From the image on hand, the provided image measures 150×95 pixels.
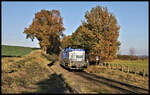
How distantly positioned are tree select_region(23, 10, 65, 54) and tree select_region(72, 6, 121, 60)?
2379cm

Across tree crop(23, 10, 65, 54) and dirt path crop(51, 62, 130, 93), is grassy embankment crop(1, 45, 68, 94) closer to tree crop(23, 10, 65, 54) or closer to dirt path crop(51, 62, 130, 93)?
dirt path crop(51, 62, 130, 93)

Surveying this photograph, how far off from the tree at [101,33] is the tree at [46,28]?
2379 centimetres

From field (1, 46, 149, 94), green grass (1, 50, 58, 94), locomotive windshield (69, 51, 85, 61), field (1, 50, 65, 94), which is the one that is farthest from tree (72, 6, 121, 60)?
field (1, 50, 65, 94)

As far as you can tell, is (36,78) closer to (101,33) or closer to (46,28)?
(101,33)

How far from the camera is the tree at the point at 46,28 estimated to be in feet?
176

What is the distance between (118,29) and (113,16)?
2247 mm

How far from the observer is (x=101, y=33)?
30375 mm

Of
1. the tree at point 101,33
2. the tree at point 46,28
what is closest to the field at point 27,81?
the tree at point 101,33

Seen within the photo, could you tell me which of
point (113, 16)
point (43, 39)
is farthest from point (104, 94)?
point (43, 39)

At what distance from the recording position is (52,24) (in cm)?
5706

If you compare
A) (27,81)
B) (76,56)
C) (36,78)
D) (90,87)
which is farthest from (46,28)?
(90,87)

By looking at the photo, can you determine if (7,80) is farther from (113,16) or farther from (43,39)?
(43,39)

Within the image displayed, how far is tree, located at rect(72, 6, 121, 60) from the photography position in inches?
1160

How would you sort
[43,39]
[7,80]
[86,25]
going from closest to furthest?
1. [7,80]
2. [86,25]
3. [43,39]
